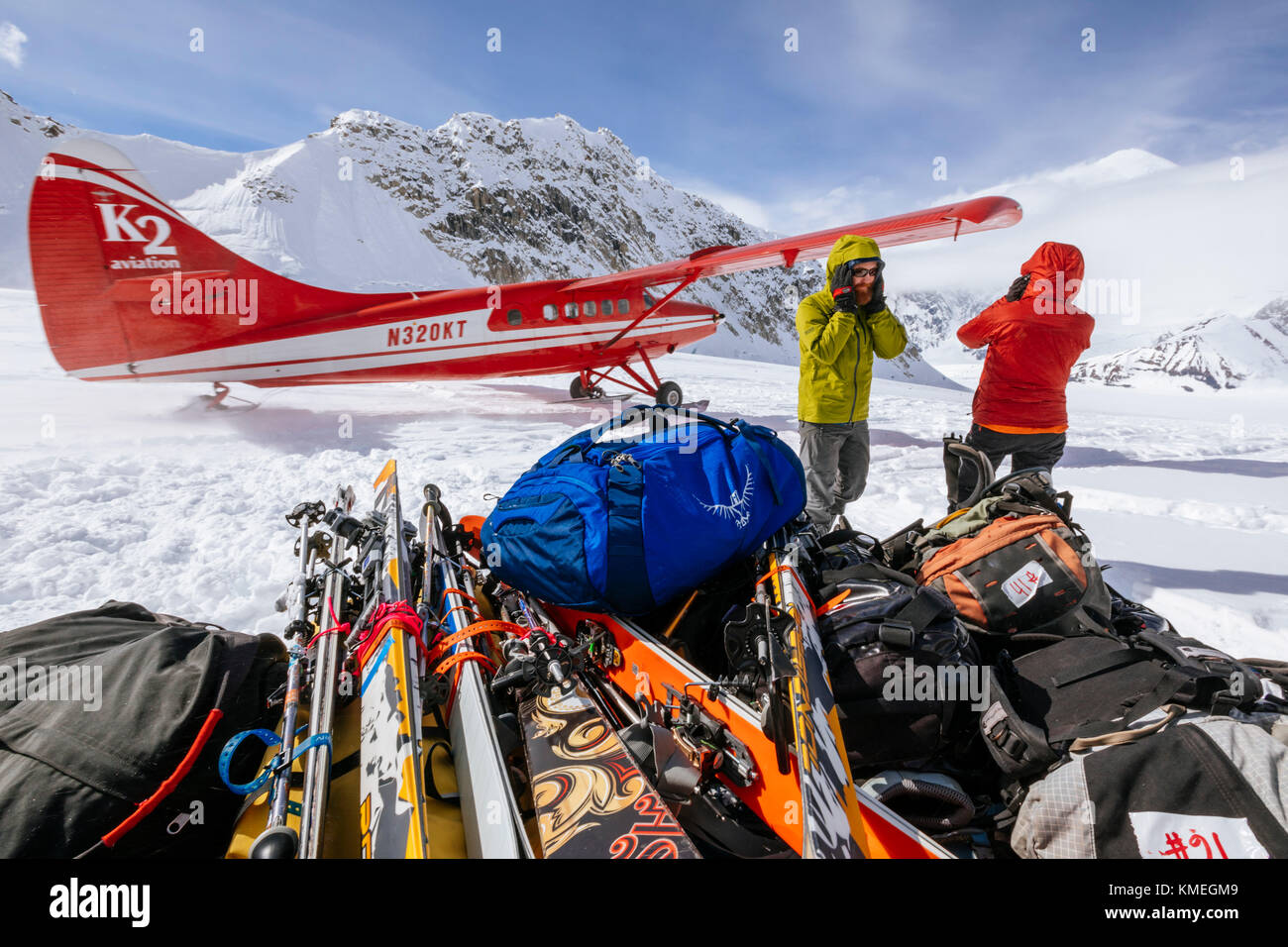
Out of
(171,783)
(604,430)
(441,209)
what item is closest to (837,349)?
(604,430)

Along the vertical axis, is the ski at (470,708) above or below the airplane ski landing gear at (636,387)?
below

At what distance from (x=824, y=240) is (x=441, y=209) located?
57.8m

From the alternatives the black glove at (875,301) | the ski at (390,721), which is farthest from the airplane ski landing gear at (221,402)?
the black glove at (875,301)

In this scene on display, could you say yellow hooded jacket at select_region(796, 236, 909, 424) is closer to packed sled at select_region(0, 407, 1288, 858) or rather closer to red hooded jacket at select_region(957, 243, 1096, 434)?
red hooded jacket at select_region(957, 243, 1096, 434)

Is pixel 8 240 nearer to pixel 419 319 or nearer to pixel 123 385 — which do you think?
pixel 123 385

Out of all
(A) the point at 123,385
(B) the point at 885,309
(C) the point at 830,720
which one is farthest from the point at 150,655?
(A) the point at 123,385

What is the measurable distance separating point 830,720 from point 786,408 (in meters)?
10.6

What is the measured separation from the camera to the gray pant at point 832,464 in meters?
3.74

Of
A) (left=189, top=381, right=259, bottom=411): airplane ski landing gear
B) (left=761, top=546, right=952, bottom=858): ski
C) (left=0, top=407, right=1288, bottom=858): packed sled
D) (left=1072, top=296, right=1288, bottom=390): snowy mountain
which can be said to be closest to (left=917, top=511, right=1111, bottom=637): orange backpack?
(left=0, top=407, right=1288, bottom=858): packed sled

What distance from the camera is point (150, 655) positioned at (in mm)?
1580

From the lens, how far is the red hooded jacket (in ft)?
10.6

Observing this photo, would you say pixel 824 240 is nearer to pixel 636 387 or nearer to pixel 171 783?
pixel 636 387

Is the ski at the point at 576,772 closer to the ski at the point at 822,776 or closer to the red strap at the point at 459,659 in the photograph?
the red strap at the point at 459,659

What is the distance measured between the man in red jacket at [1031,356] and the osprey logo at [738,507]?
1911 millimetres
